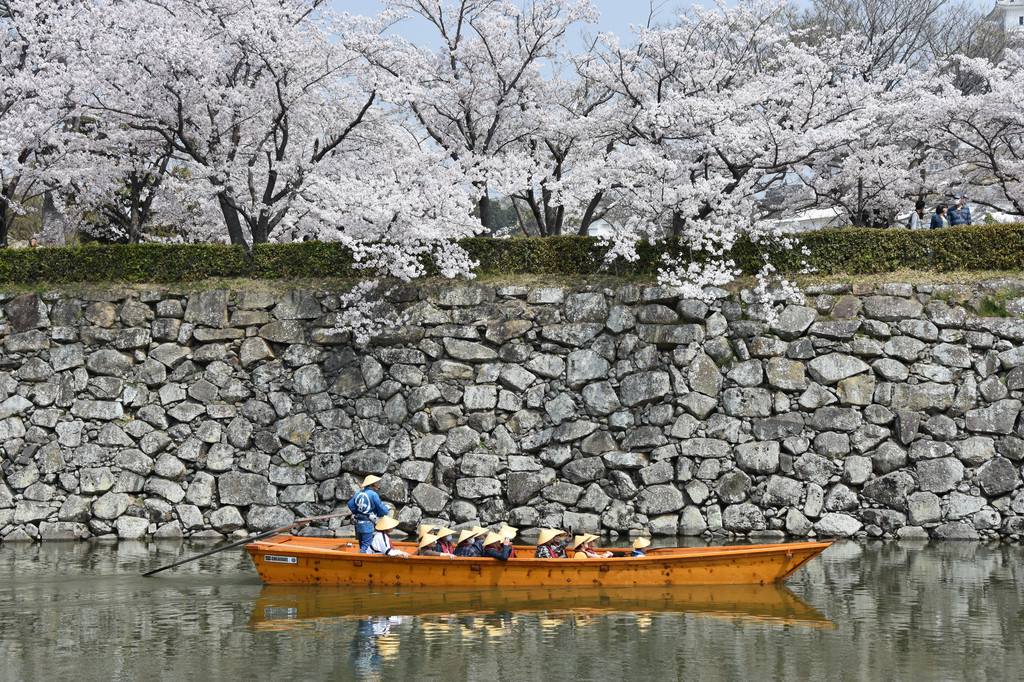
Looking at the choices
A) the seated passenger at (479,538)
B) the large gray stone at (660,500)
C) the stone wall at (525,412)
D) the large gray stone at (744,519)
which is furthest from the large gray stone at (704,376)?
the seated passenger at (479,538)

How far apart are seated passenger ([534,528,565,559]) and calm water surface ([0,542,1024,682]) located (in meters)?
0.45

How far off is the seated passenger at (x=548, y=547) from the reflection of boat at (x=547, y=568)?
296 mm

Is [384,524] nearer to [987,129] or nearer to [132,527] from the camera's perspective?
[132,527]

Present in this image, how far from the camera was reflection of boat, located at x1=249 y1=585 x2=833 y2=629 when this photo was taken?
9438mm

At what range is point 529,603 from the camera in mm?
10102

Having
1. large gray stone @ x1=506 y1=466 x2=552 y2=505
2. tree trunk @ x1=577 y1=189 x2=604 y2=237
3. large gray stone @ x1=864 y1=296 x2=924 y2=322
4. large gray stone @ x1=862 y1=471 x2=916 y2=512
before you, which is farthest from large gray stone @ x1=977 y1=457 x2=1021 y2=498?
tree trunk @ x1=577 y1=189 x2=604 y2=237

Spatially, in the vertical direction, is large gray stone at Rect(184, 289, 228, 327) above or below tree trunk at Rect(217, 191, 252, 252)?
below

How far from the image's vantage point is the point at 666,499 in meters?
14.1

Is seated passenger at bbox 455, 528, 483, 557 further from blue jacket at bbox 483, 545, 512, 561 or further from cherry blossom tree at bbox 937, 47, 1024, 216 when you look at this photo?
cherry blossom tree at bbox 937, 47, 1024, 216

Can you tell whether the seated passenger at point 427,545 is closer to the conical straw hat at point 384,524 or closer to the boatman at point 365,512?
the conical straw hat at point 384,524

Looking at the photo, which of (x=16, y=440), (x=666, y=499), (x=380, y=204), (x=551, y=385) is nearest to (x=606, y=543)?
(x=666, y=499)

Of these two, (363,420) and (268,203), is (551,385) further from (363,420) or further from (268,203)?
(268,203)

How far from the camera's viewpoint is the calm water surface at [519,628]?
7.34m

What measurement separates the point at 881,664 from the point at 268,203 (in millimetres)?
12485
